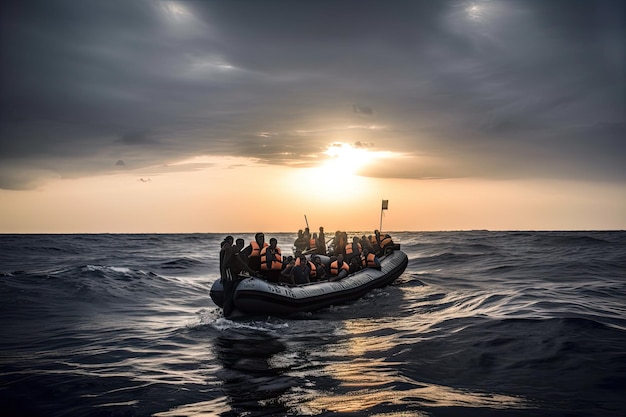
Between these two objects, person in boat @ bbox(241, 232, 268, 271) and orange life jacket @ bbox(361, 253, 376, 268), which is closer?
person in boat @ bbox(241, 232, 268, 271)

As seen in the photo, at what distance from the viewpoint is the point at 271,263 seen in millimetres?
17438

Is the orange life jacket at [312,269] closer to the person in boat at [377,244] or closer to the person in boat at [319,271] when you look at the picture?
the person in boat at [319,271]

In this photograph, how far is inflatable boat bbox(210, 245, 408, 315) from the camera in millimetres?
15367

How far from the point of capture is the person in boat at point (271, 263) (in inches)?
685

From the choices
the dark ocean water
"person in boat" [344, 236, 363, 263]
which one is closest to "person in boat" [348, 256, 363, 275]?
"person in boat" [344, 236, 363, 263]

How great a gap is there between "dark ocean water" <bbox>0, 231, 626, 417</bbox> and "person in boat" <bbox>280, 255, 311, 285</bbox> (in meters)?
1.63

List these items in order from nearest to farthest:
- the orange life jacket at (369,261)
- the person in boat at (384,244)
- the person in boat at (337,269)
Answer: the person in boat at (337,269), the orange life jacket at (369,261), the person in boat at (384,244)

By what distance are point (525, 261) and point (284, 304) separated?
27.6 meters

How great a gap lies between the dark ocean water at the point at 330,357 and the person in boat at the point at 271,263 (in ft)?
6.90

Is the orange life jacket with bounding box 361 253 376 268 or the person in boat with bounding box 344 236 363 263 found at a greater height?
the person in boat with bounding box 344 236 363 263

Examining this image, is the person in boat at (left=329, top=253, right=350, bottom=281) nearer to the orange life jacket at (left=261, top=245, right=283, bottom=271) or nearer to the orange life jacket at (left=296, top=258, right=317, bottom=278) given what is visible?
the orange life jacket at (left=296, top=258, right=317, bottom=278)

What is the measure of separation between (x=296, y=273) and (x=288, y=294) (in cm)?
210

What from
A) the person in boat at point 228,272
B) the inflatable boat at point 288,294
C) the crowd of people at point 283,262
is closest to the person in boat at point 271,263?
the crowd of people at point 283,262

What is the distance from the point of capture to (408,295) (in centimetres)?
2141
